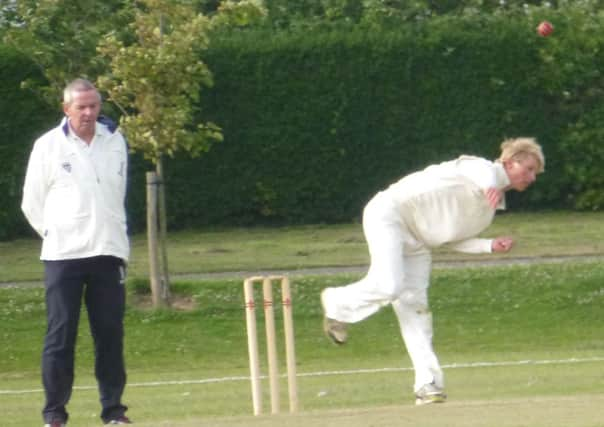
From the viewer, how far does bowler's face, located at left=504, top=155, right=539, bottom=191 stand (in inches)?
319

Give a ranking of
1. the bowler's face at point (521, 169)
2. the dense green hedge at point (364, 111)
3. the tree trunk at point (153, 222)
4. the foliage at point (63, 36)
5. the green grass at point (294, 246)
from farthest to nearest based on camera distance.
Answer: the dense green hedge at point (364, 111) → the green grass at point (294, 246) → the foliage at point (63, 36) → the tree trunk at point (153, 222) → the bowler's face at point (521, 169)

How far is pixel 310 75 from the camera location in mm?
19922

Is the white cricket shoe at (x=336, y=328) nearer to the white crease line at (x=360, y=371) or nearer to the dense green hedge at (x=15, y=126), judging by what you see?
the white crease line at (x=360, y=371)

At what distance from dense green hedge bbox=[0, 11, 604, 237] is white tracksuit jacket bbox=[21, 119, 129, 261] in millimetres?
12242

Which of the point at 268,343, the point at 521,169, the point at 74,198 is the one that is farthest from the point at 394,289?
the point at 74,198

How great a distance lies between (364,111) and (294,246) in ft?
9.45

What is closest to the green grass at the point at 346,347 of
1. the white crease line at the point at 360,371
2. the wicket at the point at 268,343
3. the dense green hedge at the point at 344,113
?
the white crease line at the point at 360,371

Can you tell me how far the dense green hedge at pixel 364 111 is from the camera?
Result: 19.9m

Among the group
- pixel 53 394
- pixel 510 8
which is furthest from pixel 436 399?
pixel 510 8

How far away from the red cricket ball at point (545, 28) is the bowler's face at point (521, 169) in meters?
11.1

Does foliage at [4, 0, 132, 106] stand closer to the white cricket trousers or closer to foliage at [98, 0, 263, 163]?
foliage at [98, 0, 263, 163]

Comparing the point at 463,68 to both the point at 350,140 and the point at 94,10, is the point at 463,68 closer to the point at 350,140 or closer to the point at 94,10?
the point at 350,140

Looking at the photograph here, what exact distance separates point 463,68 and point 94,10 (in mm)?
7173

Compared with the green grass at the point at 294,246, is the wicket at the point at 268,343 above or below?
above
